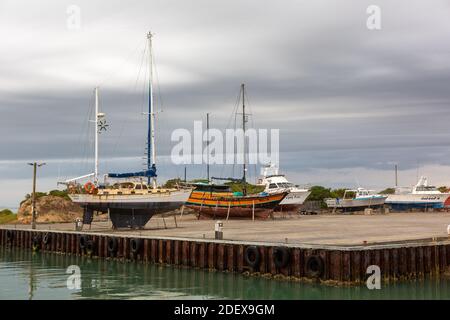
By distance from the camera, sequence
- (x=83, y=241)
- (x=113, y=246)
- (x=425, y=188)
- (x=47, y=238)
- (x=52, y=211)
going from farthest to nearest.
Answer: (x=425, y=188) < (x=52, y=211) < (x=47, y=238) < (x=83, y=241) < (x=113, y=246)

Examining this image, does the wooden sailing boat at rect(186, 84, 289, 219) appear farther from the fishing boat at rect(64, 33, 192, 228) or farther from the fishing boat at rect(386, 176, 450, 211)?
the fishing boat at rect(386, 176, 450, 211)

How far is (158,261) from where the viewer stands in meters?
34.9

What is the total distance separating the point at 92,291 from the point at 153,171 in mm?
26116

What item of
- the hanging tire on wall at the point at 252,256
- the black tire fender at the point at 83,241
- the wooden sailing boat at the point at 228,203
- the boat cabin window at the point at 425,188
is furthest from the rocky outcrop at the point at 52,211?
the boat cabin window at the point at 425,188

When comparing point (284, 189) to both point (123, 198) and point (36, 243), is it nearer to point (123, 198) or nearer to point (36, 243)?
point (123, 198)

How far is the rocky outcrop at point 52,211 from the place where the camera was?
65956 millimetres

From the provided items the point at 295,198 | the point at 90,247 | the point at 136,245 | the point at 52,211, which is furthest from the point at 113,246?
the point at 295,198

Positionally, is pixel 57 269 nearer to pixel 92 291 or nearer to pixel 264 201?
pixel 92 291

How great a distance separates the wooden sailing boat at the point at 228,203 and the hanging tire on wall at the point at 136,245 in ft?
78.2

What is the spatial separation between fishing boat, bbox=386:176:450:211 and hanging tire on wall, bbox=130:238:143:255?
2391 inches

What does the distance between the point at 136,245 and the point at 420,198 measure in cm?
6132

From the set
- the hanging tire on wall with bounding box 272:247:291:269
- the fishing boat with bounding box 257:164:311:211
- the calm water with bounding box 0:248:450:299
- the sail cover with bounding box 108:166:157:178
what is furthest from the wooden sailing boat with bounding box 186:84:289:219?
the hanging tire on wall with bounding box 272:247:291:269

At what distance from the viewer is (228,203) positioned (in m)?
63.9

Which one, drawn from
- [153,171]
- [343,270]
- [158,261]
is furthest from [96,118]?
[343,270]
